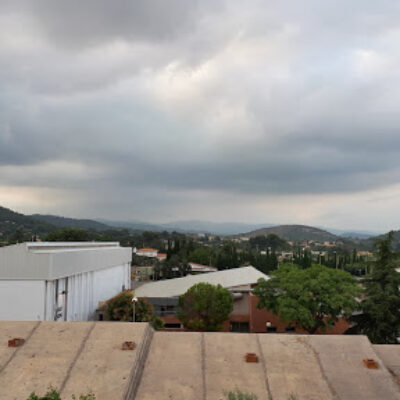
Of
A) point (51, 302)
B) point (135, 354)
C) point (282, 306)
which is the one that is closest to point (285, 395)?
point (135, 354)

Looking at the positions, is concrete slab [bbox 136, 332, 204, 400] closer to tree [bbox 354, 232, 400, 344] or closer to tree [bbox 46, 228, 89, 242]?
tree [bbox 354, 232, 400, 344]

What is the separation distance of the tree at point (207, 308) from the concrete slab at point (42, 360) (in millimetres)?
15679

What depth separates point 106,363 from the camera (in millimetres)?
8984

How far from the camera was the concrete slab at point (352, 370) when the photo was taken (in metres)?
8.33

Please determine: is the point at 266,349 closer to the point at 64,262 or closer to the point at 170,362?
the point at 170,362

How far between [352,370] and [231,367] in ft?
9.87

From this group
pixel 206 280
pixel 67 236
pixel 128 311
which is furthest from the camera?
pixel 67 236

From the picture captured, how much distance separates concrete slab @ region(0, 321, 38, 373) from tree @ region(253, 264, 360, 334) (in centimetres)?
1523

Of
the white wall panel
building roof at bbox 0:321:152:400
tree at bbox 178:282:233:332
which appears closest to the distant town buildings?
tree at bbox 178:282:233:332

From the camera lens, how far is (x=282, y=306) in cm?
2223

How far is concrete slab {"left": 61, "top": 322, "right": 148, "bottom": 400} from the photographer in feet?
26.4

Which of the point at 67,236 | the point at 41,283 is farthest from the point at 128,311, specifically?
the point at 67,236

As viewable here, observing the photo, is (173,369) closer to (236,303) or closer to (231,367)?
(231,367)

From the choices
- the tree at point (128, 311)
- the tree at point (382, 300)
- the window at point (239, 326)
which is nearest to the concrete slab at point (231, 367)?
the tree at point (382, 300)
